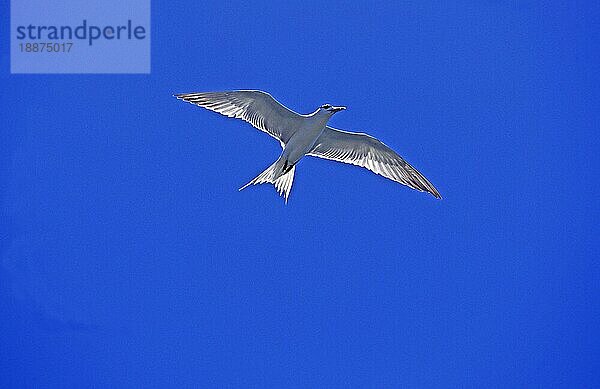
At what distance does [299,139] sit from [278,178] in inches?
16.3

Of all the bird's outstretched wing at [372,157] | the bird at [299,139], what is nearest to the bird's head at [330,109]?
the bird at [299,139]

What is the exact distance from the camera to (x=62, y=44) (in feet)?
35.4

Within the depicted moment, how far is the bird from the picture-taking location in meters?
7.13

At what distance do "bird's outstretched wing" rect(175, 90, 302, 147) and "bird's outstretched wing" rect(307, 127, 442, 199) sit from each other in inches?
16.5

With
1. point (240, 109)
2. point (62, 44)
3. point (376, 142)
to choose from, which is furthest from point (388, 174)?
point (62, 44)

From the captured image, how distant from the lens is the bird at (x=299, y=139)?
23.4 ft

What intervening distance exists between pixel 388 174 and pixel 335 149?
0.52 m

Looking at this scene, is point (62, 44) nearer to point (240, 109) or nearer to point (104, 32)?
point (104, 32)

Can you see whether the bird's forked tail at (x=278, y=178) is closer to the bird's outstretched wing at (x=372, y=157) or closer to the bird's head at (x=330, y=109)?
the bird's outstretched wing at (x=372, y=157)

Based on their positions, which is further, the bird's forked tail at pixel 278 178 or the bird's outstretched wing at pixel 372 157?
the bird's outstretched wing at pixel 372 157

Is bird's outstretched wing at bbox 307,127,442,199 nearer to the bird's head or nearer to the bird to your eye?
the bird

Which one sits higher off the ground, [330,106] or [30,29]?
[30,29]

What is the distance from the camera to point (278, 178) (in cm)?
744

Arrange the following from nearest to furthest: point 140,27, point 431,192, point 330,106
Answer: point 330,106, point 431,192, point 140,27
